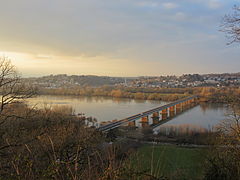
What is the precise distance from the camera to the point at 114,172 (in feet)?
4.67

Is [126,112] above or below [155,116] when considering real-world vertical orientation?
above

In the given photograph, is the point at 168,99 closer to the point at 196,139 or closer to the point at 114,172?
the point at 196,139

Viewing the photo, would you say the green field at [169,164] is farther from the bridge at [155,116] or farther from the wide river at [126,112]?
the wide river at [126,112]

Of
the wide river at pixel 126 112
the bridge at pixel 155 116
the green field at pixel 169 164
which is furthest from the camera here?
the wide river at pixel 126 112

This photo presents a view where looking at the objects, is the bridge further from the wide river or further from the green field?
the green field

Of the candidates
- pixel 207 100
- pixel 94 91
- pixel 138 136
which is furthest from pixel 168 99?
pixel 138 136

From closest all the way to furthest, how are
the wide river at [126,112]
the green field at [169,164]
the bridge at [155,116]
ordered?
the green field at [169,164] < the bridge at [155,116] < the wide river at [126,112]

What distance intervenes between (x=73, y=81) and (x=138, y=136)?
57.5 metres

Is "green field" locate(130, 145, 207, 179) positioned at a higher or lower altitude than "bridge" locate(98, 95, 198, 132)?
higher

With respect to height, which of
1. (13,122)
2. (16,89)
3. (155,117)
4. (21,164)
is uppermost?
(16,89)

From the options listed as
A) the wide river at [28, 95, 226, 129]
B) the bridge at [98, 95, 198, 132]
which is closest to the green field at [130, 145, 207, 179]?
the bridge at [98, 95, 198, 132]

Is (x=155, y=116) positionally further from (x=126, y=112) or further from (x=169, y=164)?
(x=169, y=164)

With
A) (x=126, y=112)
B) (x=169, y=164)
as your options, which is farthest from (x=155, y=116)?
(x=169, y=164)

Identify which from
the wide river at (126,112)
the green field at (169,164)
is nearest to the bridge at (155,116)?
the wide river at (126,112)
